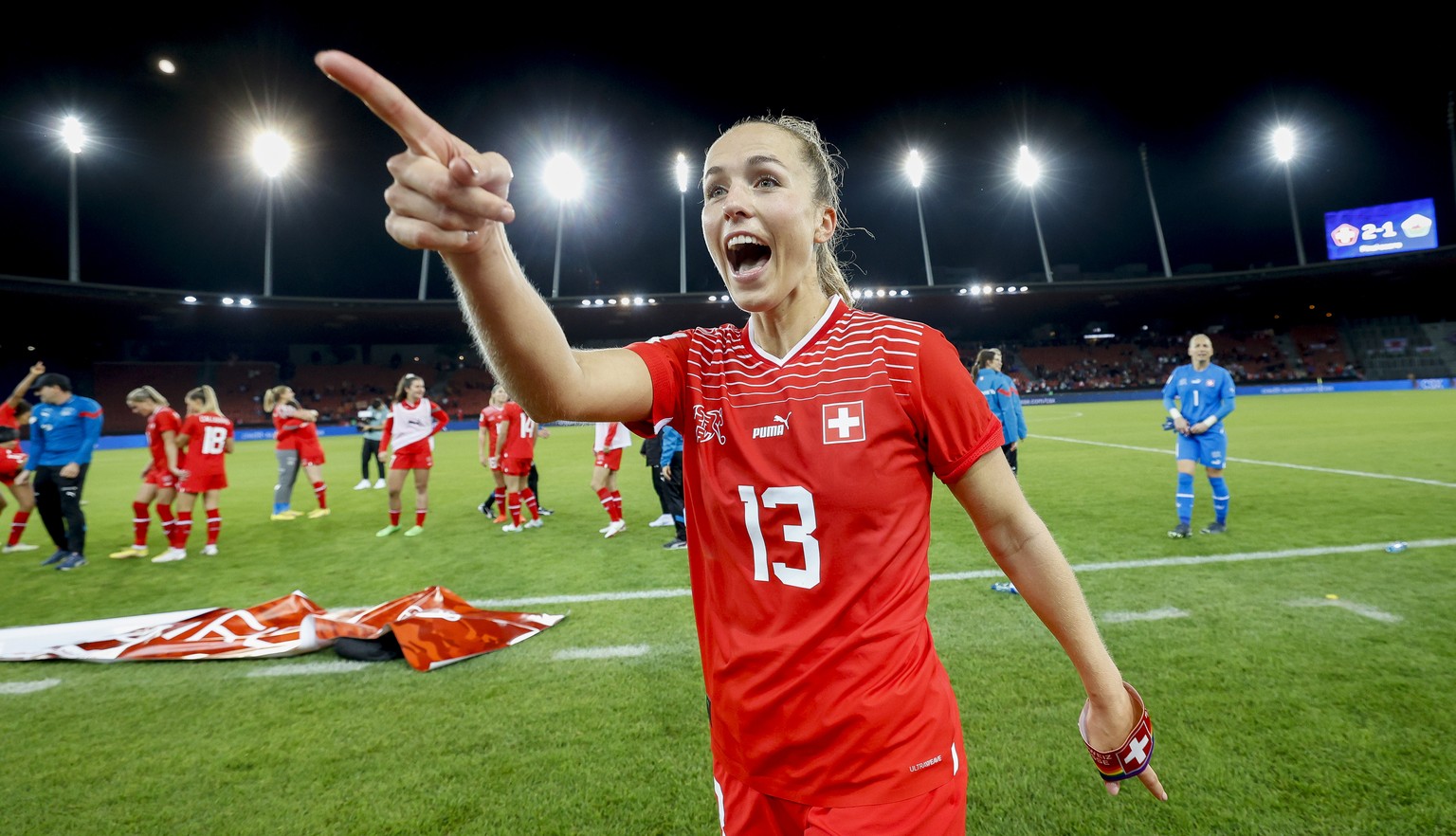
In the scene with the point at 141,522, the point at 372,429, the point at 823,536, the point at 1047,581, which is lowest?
the point at 141,522

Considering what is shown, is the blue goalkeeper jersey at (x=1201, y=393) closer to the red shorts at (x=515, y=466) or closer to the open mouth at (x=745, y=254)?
the open mouth at (x=745, y=254)

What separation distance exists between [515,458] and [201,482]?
392cm

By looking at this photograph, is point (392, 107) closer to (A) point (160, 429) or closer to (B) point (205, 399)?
(A) point (160, 429)

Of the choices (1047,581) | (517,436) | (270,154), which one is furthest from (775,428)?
(270,154)

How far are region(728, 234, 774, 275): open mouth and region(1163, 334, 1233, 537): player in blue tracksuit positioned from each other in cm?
730

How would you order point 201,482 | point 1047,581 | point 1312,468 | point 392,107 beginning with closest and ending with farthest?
point 392,107 < point 1047,581 < point 201,482 < point 1312,468

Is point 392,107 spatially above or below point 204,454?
above

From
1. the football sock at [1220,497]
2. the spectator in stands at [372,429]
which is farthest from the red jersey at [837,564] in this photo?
the spectator in stands at [372,429]

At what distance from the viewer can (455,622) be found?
468cm

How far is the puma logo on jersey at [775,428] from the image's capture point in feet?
4.60

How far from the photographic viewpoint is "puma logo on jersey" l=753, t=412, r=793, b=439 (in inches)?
55.2

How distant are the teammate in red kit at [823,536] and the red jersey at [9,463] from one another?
1159 cm

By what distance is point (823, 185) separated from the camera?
168cm

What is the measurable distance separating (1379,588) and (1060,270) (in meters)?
52.3
